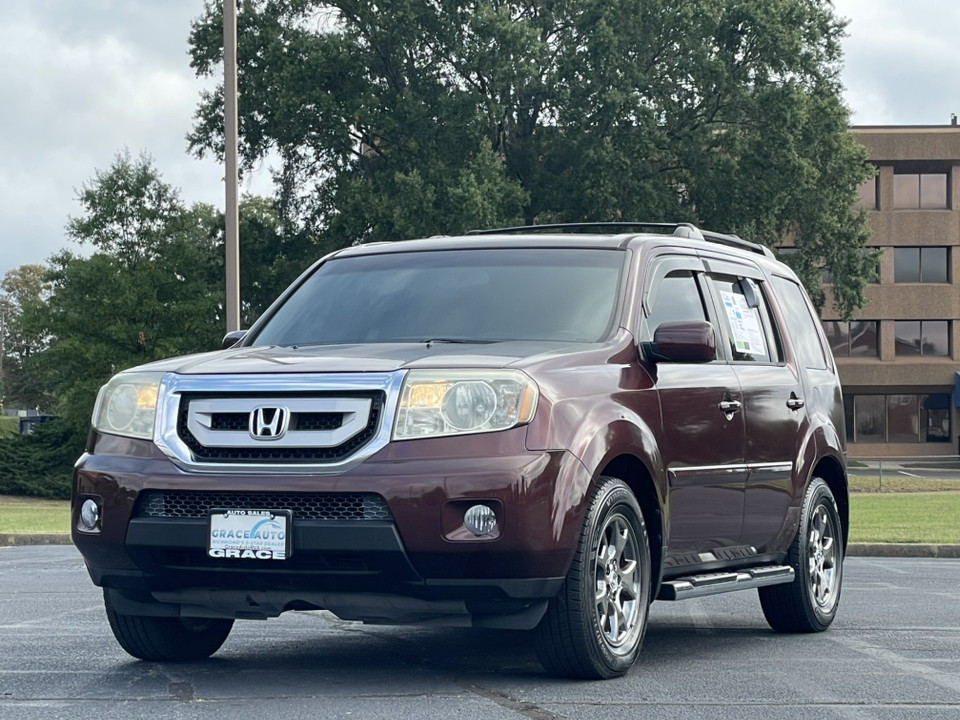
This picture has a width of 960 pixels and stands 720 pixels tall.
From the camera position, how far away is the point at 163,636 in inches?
269

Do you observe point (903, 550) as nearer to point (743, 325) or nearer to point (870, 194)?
point (743, 325)

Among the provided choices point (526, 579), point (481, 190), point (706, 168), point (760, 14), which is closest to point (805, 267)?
point (706, 168)

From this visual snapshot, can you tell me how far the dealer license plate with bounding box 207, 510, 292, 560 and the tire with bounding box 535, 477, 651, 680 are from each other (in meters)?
1.08

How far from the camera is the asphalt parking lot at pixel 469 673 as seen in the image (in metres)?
5.64

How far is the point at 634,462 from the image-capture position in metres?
6.57

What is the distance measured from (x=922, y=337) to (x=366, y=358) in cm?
6483

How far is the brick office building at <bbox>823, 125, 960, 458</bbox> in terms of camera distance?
221ft

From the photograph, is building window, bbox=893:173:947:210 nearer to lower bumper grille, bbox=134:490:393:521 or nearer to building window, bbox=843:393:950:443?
building window, bbox=843:393:950:443

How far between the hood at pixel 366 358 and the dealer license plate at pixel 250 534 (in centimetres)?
57

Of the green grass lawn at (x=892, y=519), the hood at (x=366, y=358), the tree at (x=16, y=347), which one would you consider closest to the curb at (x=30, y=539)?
the green grass lawn at (x=892, y=519)

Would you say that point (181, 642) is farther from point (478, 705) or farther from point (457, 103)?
point (457, 103)

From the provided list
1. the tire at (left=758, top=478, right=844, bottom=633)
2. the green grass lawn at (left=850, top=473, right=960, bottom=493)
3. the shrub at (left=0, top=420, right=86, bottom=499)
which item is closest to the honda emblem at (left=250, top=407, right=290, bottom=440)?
the tire at (left=758, top=478, right=844, bottom=633)

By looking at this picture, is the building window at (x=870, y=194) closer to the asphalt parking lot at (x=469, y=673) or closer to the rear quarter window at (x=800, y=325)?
the rear quarter window at (x=800, y=325)

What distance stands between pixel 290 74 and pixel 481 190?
6133 millimetres
